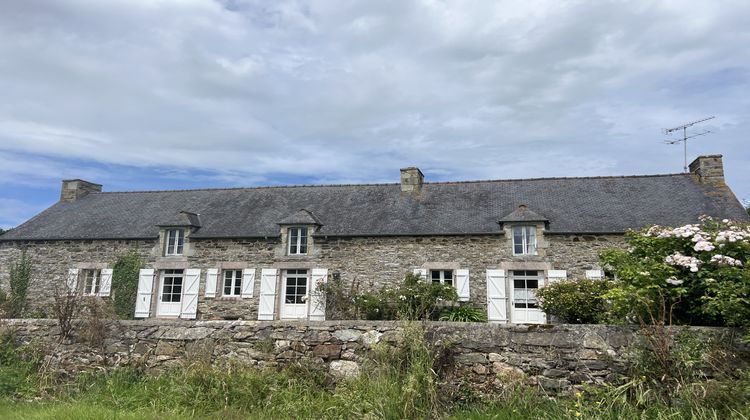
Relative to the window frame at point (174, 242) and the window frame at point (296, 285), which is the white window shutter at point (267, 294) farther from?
the window frame at point (174, 242)

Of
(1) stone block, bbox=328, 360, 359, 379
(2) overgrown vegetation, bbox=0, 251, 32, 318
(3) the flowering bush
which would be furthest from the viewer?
(2) overgrown vegetation, bbox=0, 251, 32, 318

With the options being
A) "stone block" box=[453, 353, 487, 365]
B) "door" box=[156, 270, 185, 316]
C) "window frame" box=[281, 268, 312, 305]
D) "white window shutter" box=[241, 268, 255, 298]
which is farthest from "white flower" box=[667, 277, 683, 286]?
"door" box=[156, 270, 185, 316]

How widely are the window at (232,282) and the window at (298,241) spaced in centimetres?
201

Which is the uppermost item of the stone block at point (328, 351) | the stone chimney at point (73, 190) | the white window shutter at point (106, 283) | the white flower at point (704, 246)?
the stone chimney at point (73, 190)

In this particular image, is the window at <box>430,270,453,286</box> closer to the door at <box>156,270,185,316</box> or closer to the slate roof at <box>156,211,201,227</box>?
the door at <box>156,270,185,316</box>

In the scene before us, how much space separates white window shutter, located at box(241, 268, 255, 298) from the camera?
15812 mm

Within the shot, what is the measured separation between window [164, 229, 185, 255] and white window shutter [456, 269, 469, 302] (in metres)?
9.76

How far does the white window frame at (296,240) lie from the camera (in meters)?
16.2

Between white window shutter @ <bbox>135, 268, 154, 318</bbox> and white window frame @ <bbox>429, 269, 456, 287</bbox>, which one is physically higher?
white window frame @ <bbox>429, 269, 456, 287</bbox>

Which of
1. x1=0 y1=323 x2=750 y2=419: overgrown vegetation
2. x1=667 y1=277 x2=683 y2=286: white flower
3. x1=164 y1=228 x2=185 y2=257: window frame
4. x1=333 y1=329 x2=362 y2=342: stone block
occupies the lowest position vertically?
x1=0 y1=323 x2=750 y2=419: overgrown vegetation

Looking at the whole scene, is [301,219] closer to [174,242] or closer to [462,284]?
[174,242]

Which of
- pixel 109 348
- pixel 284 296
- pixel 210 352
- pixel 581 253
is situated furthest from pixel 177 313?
pixel 581 253

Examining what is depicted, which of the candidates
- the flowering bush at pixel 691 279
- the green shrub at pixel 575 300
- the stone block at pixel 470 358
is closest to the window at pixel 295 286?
the green shrub at pixel 575 300

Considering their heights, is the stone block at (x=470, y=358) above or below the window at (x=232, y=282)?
below
